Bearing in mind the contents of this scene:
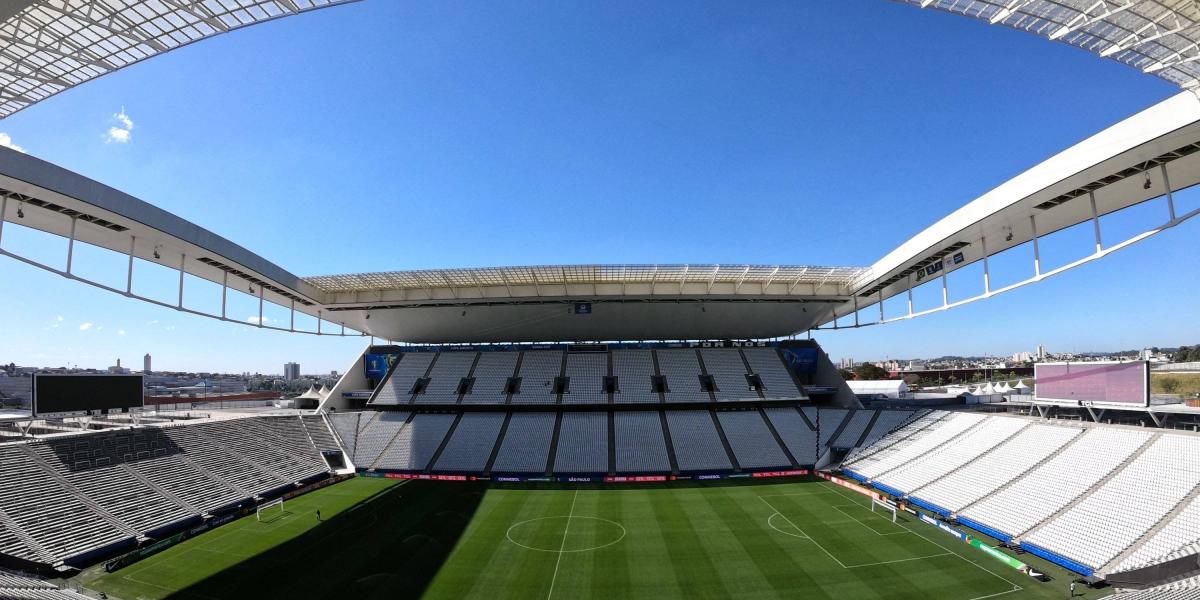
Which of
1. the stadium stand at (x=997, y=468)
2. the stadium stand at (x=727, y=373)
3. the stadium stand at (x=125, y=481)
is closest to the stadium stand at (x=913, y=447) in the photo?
the stadium stand at (x=997, y=468)

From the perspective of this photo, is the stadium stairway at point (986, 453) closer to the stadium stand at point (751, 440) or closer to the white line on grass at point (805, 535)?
the white line on grass at point (805, 535)

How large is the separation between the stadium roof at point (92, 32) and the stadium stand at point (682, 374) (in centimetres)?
3541

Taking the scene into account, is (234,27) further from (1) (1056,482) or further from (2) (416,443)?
(1) (1056,482)

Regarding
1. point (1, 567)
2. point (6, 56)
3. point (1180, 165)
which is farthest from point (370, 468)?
point (1180, 165)

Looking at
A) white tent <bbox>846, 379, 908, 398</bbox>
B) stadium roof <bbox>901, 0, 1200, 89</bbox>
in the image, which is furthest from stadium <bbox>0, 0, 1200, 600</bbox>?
white tent <bbox>846, 379, 908, 398</bbox>

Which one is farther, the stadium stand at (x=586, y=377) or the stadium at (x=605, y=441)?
the stadium stand at (x=586, y=377)

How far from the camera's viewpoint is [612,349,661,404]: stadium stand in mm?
42125

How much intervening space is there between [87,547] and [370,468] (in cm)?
1589

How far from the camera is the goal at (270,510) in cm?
2621

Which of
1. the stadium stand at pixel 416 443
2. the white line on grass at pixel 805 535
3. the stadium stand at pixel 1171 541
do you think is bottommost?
the white line on grass at pixel 805 535

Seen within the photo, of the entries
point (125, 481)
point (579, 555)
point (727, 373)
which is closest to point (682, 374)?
point (727, 373)

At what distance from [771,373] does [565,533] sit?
2769cm

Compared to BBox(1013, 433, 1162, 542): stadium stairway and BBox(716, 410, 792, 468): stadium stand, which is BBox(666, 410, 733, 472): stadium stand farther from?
BBox(1013, 433, 1162, 542): stadium stairway

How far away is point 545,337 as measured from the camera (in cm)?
4938
